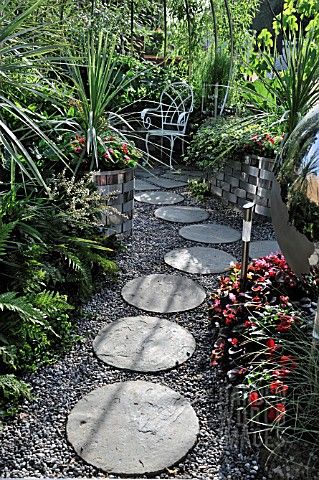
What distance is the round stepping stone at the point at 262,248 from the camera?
312 cm

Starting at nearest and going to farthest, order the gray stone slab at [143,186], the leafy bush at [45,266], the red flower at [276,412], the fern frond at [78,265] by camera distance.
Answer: the red flower at [276,412]
the leafy bush at [45,266]
the fern frond at [78,265]
the gray stone slab at [143,186]

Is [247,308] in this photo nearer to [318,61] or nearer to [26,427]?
[26,427]

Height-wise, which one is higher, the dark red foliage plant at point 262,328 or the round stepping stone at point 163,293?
the dark red foliage plant at point 262,328

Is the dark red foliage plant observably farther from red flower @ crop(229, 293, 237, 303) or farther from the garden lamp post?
the garden lamp post

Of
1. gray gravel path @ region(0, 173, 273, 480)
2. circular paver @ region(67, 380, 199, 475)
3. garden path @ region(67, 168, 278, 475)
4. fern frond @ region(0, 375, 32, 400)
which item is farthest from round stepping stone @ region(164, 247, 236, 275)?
fern frond @ region(0, 375, 32, 400)

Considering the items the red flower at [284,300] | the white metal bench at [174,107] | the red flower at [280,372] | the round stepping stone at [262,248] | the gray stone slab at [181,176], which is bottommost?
the round stepping stone at [262,248]

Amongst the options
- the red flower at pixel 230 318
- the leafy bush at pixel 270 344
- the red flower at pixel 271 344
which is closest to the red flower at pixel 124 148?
the leafy bush at pixel 270 344

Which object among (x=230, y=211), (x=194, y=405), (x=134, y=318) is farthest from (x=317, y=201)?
(x=230, y=211)

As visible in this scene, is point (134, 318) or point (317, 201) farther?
point (134, 318)

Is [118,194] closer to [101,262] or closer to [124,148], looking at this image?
[124,148]

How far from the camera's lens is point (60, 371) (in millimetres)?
1934

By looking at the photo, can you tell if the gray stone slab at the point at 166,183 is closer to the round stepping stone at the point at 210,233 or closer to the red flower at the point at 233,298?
the round stepping stone at the point at 210,233

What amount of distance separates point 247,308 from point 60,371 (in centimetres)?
82

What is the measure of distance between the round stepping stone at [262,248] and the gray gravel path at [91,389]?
1.59 feet
